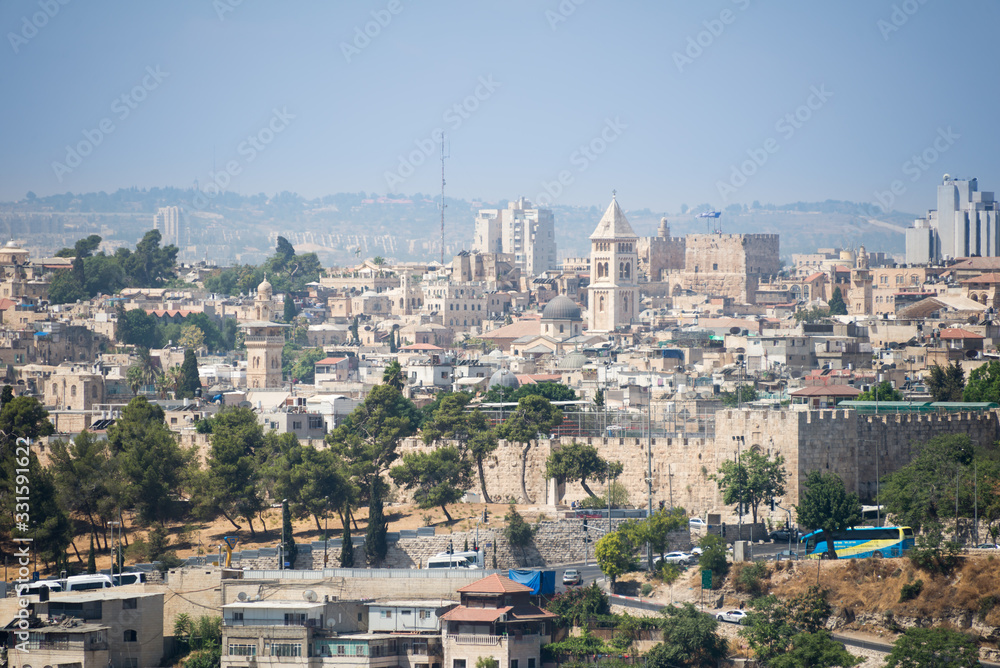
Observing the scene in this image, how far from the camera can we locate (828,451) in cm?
5072

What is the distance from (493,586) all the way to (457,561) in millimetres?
4478

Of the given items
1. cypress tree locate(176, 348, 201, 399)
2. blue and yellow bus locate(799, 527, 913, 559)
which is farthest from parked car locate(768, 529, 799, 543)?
cypress tree locate(176, 348, 201, 399)

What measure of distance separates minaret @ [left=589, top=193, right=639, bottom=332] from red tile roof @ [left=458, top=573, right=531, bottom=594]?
83.0 meters

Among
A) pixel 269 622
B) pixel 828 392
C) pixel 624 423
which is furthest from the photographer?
pixel 624 423

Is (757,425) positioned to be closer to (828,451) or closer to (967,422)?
(828,451)

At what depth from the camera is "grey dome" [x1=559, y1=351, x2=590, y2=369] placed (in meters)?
92.2

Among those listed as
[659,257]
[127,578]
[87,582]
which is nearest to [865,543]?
[127,578]

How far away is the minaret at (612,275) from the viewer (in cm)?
12612

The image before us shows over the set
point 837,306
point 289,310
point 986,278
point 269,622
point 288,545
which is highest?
point 986,278

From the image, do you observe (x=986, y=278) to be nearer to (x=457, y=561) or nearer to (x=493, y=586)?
(x=457, y=561)

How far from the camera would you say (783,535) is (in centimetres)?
4853

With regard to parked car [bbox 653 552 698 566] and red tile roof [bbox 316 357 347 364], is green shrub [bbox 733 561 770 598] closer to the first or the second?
parked car [bbox 653 552 698 566]

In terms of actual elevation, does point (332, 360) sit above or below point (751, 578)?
above

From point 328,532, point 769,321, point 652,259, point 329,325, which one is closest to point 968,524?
point 328,532
